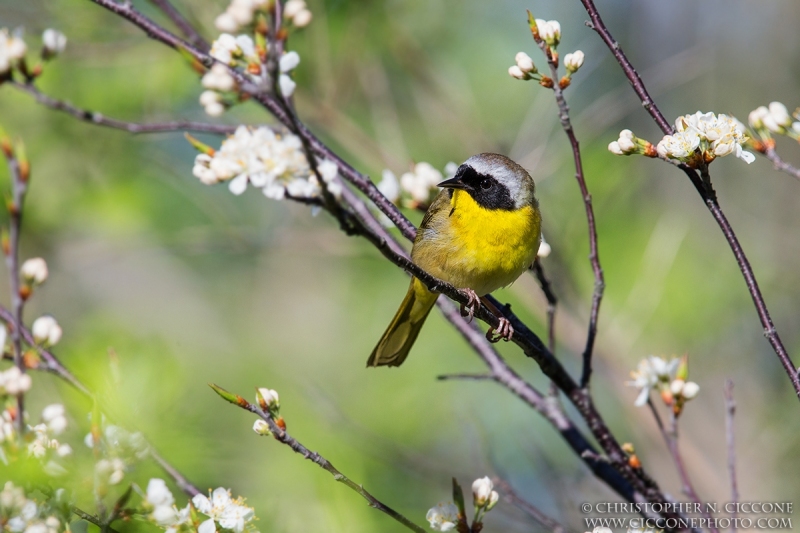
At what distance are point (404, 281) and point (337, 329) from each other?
163 centimetres

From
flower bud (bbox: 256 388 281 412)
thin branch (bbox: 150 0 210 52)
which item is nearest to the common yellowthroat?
thin branch (bbox: 150 0 210 52)

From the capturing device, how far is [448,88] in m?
5.54

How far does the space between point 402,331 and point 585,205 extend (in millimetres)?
1381

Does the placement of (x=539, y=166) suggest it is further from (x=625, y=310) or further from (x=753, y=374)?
(x=753, y=374)

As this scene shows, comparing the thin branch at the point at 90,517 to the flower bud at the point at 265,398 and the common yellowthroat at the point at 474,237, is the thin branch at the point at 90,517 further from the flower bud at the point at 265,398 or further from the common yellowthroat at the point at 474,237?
the common yellowthroat at the point at 474,237

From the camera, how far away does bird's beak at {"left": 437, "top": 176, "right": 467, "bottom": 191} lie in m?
3.16

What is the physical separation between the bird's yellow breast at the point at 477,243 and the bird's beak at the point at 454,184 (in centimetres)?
17

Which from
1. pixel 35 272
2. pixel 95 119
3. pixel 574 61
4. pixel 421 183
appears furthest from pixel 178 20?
pixel 574 61

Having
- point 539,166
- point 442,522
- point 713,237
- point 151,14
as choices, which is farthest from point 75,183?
point 713,237

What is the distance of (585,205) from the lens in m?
2.42

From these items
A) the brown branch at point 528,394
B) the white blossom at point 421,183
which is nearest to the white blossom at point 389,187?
the white blossom at point 421,183

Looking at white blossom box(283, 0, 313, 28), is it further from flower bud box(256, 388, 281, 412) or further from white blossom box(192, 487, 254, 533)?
white blossom box(192, 487, 254, 533)

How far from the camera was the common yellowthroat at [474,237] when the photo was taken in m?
3.27

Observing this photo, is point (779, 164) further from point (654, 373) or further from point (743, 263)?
point (654, 373)
